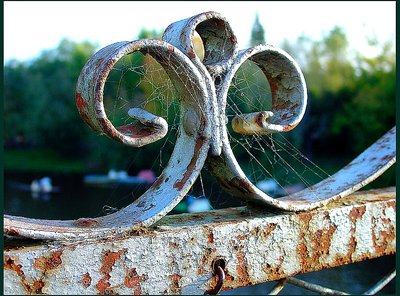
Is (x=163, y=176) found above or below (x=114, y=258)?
above

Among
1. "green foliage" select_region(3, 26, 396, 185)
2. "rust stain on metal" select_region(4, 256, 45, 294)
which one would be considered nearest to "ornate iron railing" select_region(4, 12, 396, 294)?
"rust stain on metal" select_region(4, 256, 45, 294)

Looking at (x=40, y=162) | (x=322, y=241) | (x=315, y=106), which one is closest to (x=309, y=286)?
(x=322, y=241)

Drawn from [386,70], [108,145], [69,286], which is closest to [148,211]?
[69,286]

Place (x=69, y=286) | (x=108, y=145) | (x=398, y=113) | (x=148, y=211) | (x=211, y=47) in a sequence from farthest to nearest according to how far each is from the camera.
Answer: (x=108, y=145) < (x=398, y=113) < (x=211, y=47) < (x=148, y=211) < (x=69, y=286)

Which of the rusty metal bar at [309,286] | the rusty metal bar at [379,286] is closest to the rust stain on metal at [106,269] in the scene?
the rusty metal bar at [309,286]

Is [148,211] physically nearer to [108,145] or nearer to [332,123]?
[108,145]
